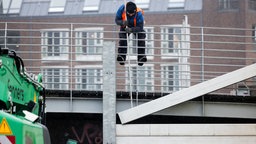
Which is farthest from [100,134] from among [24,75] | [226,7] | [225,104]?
[226,7]

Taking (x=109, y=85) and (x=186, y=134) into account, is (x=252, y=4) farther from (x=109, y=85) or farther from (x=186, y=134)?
(x=109, y=85)

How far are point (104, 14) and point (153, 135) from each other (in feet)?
71.1

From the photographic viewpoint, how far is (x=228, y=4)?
134ft

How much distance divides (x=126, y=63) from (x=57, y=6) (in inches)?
634

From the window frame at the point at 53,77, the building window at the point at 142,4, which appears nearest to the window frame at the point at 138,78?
the window frame at the point at 53,77

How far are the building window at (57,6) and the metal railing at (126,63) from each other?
36.4 inches

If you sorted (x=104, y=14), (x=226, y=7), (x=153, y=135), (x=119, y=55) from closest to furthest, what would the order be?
(x=153, y=135) → (x=119, y=55) → (x=104, y=14) → (x=226, y=7)

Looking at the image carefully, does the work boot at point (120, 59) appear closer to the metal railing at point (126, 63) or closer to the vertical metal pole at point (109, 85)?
the metal railing at point (126, 63)

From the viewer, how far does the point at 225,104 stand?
1591 centimetres

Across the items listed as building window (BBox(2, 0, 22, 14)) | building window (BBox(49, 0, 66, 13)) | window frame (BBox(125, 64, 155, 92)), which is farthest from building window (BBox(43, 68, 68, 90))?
building window (BBox(49, 0, 66, 13))

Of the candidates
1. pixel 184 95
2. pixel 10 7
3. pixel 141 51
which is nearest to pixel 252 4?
pixel 10 7

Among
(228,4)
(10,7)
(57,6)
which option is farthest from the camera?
(228,4)

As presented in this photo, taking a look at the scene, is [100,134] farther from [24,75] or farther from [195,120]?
[24,75]

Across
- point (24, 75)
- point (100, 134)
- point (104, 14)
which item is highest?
point (104, 14)
